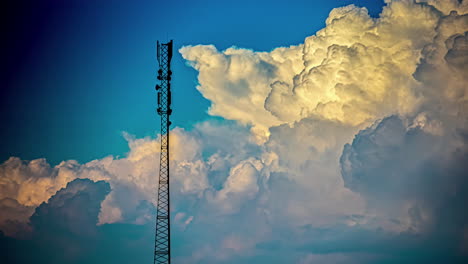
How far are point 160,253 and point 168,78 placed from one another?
3358 centimetres

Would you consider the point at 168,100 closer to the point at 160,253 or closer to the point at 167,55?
the point at 167,55

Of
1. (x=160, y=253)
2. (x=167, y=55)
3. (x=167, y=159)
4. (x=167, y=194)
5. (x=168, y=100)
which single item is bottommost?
(x=160, y=253)

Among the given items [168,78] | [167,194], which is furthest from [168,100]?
[167,194]

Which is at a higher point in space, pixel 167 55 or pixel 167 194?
pixel 167 55

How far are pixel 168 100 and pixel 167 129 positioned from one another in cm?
589

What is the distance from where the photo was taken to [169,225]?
305 ft

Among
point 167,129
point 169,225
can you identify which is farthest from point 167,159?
point 169,225

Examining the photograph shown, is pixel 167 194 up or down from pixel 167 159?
down

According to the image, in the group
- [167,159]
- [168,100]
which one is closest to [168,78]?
[168,100]

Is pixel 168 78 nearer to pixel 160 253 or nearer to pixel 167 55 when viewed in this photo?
pixel 167 55

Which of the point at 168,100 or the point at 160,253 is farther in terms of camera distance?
the point at 168,100

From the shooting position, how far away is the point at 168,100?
102 meters

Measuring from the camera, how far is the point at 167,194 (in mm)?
95375

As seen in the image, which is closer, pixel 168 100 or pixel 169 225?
pixel 169 225
